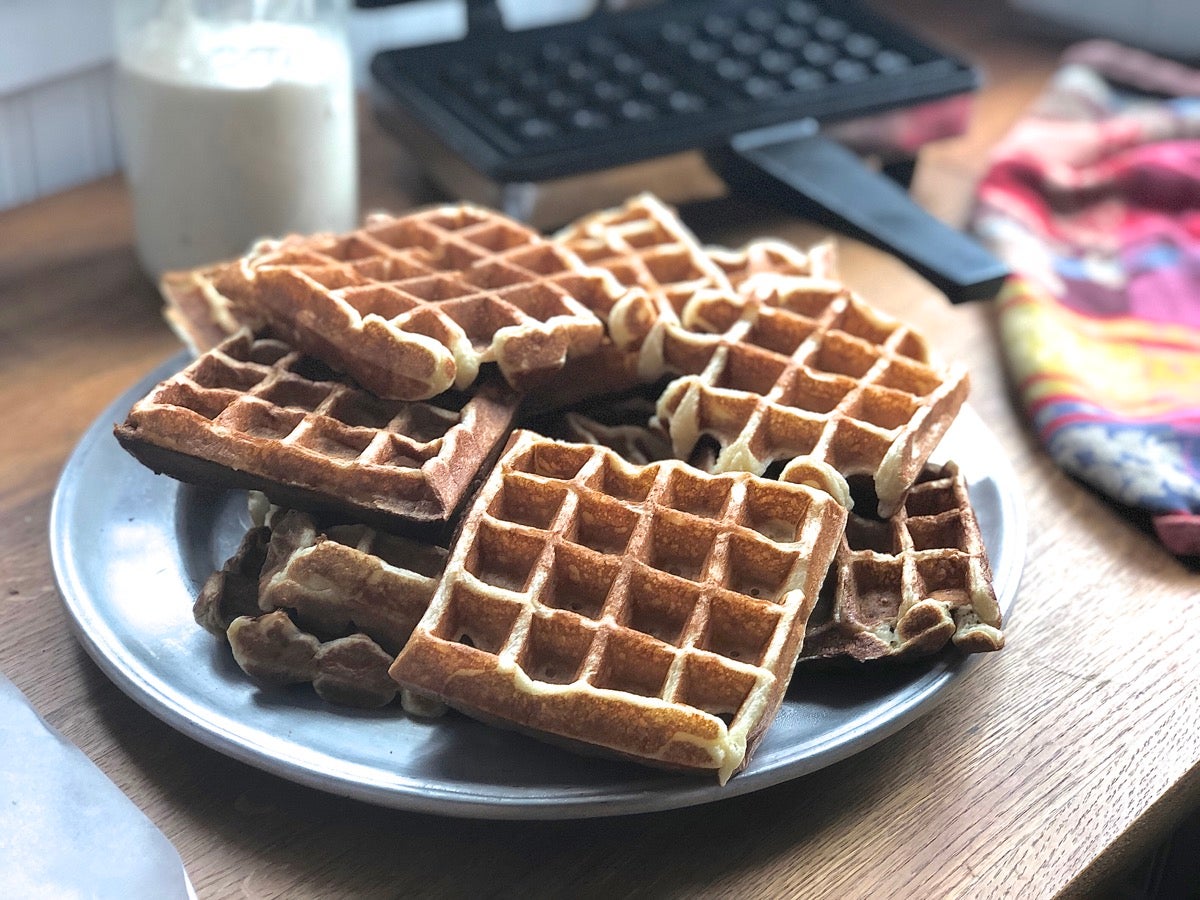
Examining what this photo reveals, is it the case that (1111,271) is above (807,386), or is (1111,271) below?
below

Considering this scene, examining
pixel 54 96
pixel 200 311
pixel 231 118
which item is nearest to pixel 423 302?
pixel 200 311

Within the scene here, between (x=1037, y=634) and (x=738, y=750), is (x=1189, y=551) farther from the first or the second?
(x=738, y=750)

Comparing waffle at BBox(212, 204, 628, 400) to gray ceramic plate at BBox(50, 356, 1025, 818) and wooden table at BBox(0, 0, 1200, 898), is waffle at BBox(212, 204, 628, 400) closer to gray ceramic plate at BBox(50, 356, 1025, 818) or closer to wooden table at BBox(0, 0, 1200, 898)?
gray ceramic plate at BBox(50, 356, 1025, 818)

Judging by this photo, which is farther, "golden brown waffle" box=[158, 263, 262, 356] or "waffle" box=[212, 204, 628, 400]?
"golden brown waffle" box=[158, 263, 262, 356]

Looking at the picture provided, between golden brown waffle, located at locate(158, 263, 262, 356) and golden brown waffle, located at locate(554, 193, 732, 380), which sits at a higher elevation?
golden brown waffle, located at locate(554, 193, 732, 380)

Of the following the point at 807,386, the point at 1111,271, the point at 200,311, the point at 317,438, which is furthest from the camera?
the point at 1111,271

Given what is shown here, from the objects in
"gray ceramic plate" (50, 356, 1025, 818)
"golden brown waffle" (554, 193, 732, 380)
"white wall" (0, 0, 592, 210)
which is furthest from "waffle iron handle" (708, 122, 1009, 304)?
"white wall" (0, 0, 592, 210)

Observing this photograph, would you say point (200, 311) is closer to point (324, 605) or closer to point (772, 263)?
point (324, 605)
